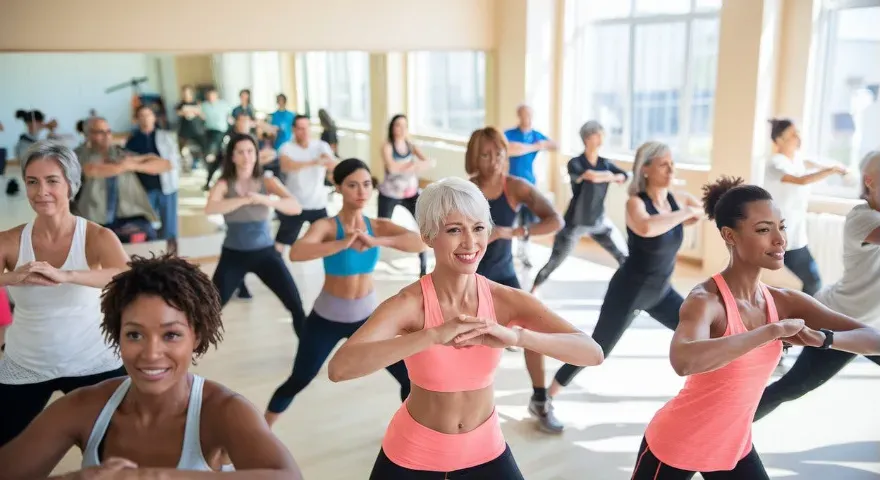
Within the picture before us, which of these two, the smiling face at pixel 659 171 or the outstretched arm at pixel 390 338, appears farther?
the smiling face at pixel 659 171

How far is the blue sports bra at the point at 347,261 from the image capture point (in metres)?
3.23

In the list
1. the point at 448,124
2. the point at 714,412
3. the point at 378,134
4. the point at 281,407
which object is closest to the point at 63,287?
the point at 281,407

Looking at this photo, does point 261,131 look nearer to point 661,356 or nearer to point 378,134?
point 378,134

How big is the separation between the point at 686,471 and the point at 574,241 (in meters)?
3.26

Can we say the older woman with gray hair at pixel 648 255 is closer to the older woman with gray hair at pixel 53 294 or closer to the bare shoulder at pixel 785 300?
→ the bare shoulder at pixel 785 300

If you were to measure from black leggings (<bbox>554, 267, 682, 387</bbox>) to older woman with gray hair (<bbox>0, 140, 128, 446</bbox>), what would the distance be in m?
1.99

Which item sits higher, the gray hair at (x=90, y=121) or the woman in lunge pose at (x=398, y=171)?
the gray hair at (x=90, y=121)

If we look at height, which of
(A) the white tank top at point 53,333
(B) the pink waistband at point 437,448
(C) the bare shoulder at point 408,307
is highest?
(C) the bare shoulder at point 408,307

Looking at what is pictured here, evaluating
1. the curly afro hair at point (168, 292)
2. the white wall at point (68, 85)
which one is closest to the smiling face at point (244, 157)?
the white wall at point (68, 85)

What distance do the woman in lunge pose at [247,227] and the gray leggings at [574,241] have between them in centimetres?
178

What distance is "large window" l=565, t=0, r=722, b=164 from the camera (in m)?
6.88

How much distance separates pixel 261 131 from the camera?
6609mm

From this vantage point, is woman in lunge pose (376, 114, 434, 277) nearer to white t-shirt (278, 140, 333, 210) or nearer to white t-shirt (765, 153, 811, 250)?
white t-shirt (278, 140, 333, 210)

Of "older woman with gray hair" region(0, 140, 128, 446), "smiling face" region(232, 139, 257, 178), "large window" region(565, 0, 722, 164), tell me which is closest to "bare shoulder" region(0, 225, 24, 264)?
"older woman with gray hair" region(0, 140, 128, 446)
